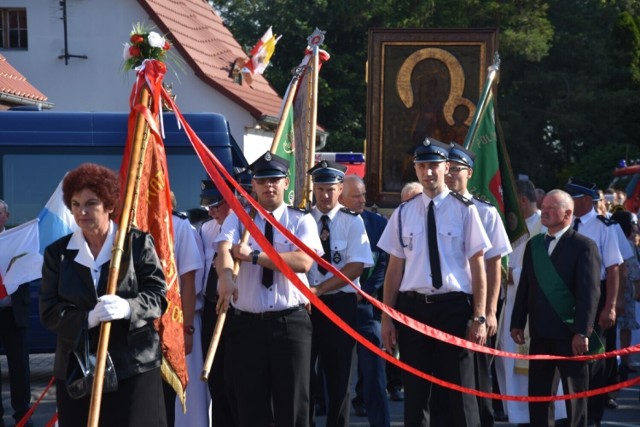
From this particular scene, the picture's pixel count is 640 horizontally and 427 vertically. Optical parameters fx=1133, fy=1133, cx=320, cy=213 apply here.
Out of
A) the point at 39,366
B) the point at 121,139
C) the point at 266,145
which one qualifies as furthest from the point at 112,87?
the point at 121,139

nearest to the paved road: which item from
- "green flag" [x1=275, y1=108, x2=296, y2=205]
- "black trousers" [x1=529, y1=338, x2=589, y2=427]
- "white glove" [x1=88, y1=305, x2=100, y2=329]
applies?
"black trousers" [x1=529, y1=338, x2=589, y2=427]

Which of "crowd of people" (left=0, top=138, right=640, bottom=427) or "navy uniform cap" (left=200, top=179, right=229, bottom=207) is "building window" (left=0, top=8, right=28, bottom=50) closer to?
"crowd of people" (left=0, top=138, right=640, bottom=427)

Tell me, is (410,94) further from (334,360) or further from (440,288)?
(440,288)

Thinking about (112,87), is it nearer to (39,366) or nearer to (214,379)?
(39,366)

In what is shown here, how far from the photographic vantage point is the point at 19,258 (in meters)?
9.51

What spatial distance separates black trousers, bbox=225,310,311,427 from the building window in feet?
69.0

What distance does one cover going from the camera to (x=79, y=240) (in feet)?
18.5

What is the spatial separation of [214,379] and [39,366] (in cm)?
657

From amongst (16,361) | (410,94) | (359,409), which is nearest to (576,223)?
(359,409)

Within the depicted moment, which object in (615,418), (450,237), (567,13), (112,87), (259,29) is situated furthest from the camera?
(567,13)

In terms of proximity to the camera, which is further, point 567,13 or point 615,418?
point 567,13

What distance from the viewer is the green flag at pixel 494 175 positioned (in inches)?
388

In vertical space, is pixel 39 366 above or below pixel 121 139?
below

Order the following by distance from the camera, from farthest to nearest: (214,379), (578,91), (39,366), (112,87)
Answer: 1. (578,91)
2. (112,87)
3. (39,366)
4. (214,379)
